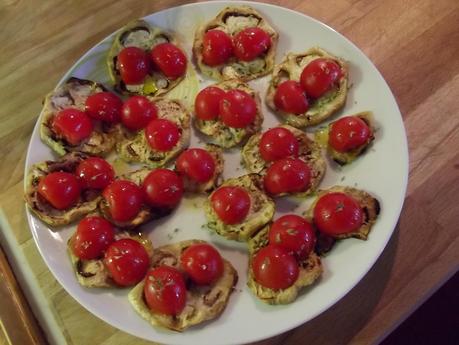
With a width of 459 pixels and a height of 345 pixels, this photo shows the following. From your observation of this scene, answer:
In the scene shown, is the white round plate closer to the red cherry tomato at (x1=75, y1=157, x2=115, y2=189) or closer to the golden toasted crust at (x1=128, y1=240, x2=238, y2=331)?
the golden toasted crust at (x1=128, y1=240, x2=238, y2=331)

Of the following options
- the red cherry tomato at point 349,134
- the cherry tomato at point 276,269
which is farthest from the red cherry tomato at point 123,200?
the red cherry tomato at point 349,134

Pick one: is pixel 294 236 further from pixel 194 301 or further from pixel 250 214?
pixel 194 301

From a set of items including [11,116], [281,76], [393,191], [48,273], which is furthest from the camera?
[11,116]

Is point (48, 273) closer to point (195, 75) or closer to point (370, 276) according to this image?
point (195, 75)

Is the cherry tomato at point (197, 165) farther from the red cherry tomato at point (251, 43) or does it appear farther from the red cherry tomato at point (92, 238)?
the red cherry tomato at point (251, 43)

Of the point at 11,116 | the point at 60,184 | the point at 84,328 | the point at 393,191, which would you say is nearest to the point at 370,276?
the point at 393,191

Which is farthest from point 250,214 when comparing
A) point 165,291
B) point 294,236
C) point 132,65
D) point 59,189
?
point 132,65
